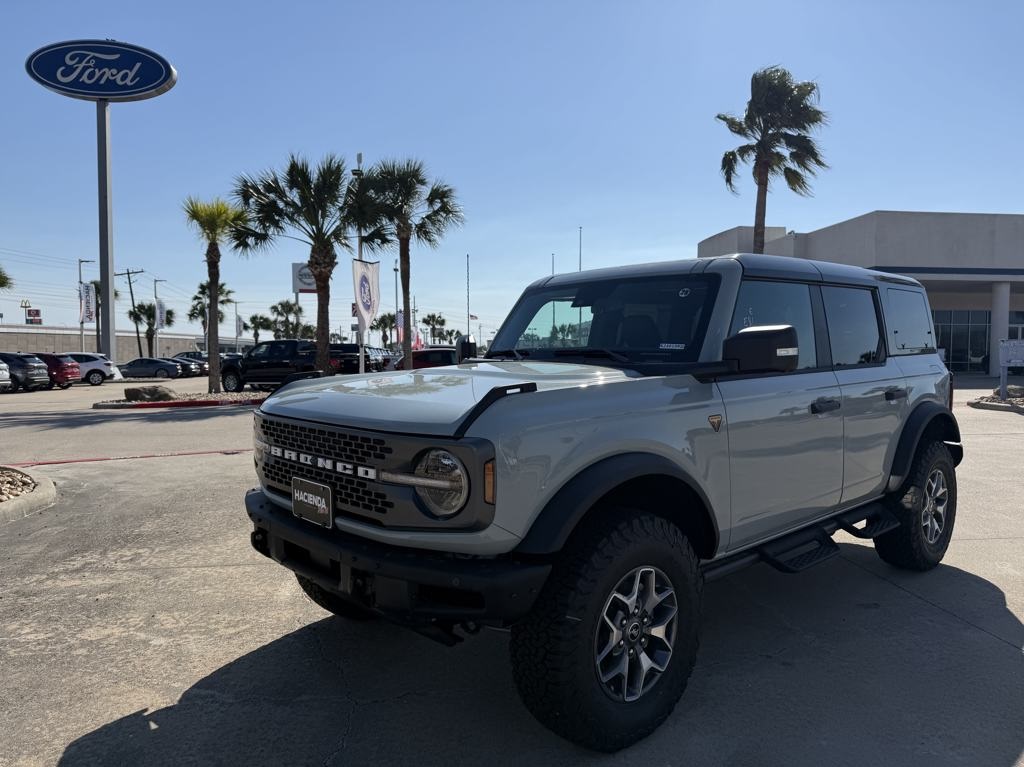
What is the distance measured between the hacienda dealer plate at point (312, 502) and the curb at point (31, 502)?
444 cm

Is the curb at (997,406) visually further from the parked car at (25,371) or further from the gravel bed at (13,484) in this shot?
the parked car at (25,371)

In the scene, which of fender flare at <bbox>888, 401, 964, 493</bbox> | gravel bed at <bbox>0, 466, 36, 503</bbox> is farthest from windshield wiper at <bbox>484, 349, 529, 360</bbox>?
gravel bed at <bbox>0, 466, 36, 503</bbox>

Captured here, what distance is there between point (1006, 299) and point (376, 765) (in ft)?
124

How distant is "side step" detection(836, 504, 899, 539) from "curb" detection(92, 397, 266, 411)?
52.9 feet

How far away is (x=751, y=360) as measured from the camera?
294cm

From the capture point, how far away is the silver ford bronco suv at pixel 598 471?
2.42m

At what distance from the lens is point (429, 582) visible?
2.35 meters

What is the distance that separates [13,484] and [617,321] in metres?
6.27

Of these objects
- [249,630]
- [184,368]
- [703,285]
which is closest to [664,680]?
[703,285]

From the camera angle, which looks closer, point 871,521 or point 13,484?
point 871,521

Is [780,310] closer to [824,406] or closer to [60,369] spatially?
[824,406]

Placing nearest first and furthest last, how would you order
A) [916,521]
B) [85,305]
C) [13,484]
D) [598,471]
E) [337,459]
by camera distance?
[598,471], [337,459], [916,521], [13,484], [85,305]

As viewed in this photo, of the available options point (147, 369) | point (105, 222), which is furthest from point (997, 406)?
point (147, 369)

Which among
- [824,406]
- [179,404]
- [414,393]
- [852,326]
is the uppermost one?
[852,326]
